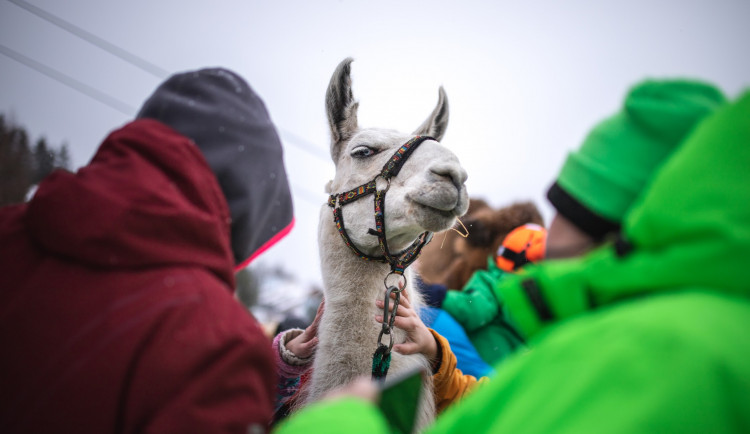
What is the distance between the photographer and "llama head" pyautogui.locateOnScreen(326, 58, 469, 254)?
6.57 ft

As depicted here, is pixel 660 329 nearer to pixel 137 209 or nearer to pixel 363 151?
pixel 137 209

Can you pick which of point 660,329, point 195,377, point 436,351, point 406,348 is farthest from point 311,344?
point 660,329

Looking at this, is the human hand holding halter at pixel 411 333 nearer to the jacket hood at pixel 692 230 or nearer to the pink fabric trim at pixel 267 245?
the pink fabric trim at pixel 267 245

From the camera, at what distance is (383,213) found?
210 centimetres

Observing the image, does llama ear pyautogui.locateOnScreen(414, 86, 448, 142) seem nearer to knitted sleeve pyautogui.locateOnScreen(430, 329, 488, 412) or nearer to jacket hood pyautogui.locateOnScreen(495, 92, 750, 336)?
knitted sleeve pyautogui.locateOnScreen(430, 329, 488, 412)

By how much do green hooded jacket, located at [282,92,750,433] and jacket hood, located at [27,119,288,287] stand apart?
1.65 ft

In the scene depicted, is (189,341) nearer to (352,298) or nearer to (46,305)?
(46,305)

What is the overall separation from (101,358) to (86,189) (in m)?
0.38

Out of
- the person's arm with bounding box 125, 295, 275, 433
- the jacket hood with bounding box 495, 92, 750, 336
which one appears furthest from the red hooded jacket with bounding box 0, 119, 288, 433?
the jacket hood with bounding box 495, 92, 750, 336

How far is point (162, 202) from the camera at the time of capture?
91cm

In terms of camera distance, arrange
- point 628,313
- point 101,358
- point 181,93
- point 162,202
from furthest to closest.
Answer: point 181,93, point 162,202, point 101,358, point 628,313

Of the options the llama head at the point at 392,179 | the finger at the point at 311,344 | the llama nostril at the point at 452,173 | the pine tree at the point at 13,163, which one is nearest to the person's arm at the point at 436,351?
the llama head at the point at 392,179

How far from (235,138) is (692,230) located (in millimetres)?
1183

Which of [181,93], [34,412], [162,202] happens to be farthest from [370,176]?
[34,412]
